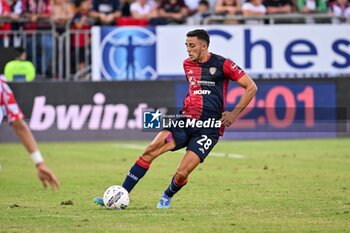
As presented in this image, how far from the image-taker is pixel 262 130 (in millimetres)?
26578

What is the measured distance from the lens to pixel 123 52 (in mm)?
26141

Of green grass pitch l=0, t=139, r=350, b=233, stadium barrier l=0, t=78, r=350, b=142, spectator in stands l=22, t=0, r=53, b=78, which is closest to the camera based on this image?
green grass pitch l=0, t=139, r=350, b=233

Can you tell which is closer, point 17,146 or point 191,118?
point 191,118

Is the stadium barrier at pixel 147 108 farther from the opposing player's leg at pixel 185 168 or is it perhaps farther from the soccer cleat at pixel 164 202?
the opposing player's leg at pixel 185 168

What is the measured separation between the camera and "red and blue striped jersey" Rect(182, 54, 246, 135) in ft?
41.2

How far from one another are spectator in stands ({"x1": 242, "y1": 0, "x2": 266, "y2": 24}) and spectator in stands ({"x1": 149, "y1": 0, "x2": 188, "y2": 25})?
175cm

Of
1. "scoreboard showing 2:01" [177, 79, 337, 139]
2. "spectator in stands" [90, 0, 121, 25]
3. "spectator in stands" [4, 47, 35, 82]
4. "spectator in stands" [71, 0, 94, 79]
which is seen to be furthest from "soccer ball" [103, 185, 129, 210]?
"spectator in stands" [90, 0, 121, 25]

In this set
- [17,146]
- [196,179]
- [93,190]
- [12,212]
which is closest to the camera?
[12,212]

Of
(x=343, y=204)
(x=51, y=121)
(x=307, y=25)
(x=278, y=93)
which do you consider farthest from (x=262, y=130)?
(x=343, y=204)

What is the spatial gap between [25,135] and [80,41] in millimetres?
17968

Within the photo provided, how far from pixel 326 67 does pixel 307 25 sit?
1311mm

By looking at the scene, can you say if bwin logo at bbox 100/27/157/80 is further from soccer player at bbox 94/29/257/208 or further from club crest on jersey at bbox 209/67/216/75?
club crest on jersey at bbox 209/67/216/75

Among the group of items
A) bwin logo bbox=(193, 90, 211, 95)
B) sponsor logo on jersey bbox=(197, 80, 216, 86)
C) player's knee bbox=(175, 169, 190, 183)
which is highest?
sponsor logo on jersey bbox=(197, 80, 216, 86)

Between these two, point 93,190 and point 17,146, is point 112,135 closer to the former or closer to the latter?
point 17,146
